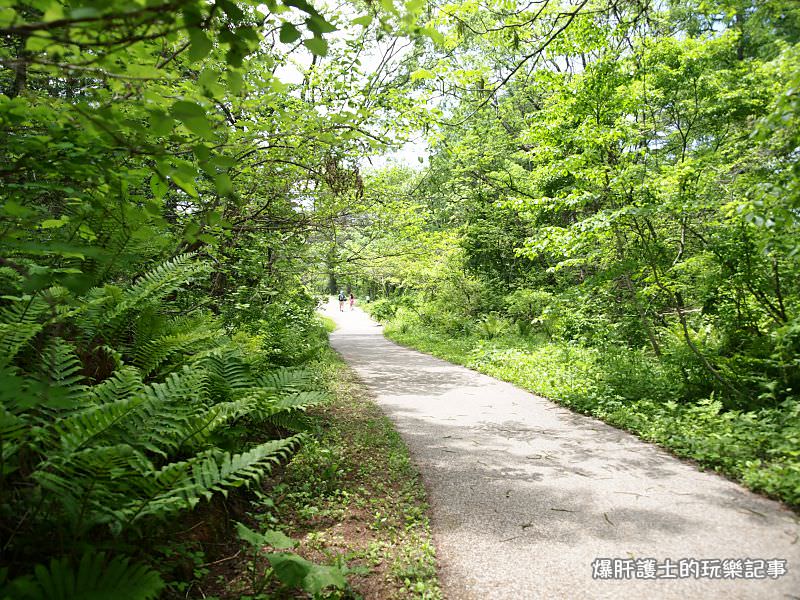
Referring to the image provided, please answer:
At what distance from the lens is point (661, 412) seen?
554 cm

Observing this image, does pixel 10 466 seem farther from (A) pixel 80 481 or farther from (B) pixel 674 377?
(B) pixel 674 377

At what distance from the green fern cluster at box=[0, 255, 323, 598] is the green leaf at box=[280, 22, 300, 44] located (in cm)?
126

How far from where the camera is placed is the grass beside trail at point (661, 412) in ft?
13.1

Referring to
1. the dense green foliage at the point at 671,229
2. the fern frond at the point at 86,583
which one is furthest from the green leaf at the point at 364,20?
the dense green foliage at the point at 671,229

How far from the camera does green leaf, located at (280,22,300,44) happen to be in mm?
1617

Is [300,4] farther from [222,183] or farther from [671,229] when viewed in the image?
[671,229]

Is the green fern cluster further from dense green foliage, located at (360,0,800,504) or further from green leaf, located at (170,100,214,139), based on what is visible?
dense green foliage, located at (360,0,800,504)

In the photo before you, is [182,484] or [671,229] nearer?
[182,484]

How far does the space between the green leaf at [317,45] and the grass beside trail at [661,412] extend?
14.9ft

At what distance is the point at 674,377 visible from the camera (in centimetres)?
630

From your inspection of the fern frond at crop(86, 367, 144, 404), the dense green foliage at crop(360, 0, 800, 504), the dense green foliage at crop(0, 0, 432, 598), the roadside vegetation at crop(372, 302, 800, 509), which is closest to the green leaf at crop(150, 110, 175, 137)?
the dense green foliage at crop(0, 0, 432, 598)

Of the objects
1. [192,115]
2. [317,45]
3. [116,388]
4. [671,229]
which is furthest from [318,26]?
[671,229]

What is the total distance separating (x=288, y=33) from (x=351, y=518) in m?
3.39

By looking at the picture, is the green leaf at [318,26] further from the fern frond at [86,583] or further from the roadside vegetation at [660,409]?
the roadside vegetation at [660,409]
